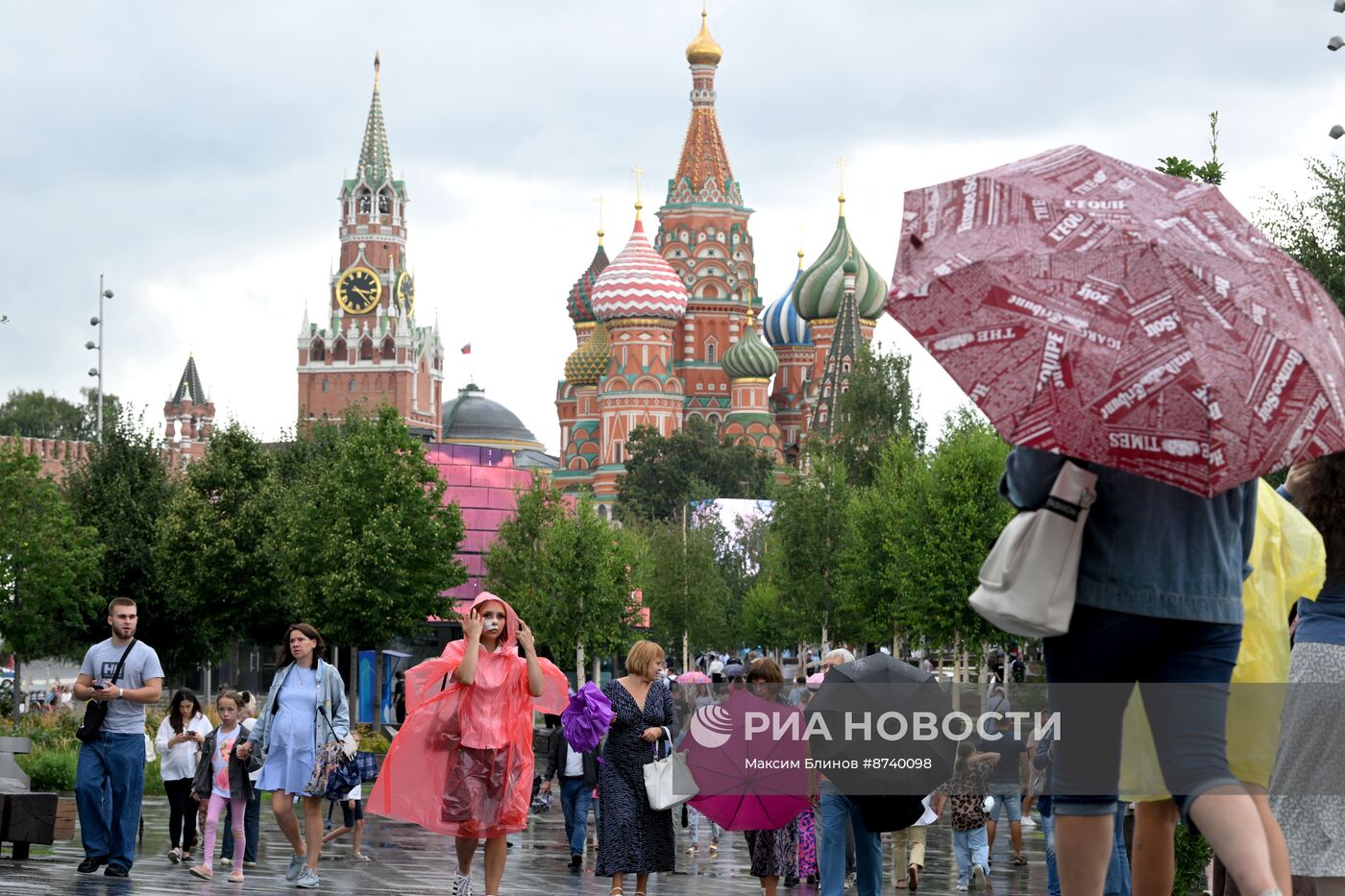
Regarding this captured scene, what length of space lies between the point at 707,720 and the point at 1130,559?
7784mm

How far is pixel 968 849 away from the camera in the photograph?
46.2 ft

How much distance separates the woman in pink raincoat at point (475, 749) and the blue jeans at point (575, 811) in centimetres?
560

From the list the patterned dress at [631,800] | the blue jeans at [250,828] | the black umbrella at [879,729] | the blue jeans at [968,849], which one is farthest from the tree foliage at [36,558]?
the black umbrella at [879,729]

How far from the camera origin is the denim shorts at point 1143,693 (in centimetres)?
458

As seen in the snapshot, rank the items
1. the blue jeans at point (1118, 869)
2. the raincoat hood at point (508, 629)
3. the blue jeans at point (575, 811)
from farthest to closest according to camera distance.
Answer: the blue jeans at point (575, 811)
the raincoat hood at point (508, 629)
the blue jeans at point (1118, 869)

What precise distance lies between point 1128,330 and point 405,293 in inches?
6265

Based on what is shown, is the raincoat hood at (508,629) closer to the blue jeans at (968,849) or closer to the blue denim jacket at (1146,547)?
the blue jeans at (968,849)

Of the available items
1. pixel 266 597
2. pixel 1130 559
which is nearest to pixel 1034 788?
pixel 1130 559

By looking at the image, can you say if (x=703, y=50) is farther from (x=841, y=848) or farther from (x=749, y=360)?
(x=841, y=848)

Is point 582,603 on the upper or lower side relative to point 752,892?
upper

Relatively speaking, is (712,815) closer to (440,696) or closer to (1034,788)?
(440,696)

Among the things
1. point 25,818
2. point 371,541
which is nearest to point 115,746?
point 25,818

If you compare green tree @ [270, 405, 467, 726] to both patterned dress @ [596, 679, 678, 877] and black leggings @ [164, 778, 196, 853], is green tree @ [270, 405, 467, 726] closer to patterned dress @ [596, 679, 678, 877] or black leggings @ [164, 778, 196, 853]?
black leggings @ [164, 778, 196, 853]

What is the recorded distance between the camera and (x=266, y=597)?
45.4m
